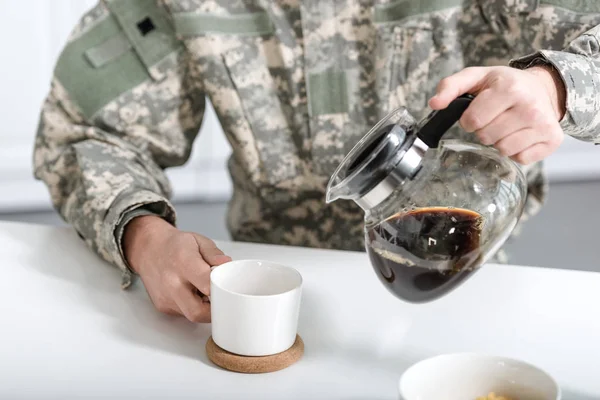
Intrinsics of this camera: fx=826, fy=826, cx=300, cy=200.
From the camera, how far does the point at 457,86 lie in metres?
0.71

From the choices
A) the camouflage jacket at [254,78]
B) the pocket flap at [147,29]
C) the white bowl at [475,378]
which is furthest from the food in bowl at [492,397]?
the pocket flap at [147,29]

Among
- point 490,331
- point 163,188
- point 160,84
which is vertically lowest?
point 490,331

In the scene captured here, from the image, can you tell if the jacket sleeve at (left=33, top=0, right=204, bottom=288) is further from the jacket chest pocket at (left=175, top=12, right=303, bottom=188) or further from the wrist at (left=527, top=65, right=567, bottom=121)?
the wrist at (left=527, top=65, right=567, bottom=121)

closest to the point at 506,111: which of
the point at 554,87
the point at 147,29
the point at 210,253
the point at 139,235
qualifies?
the point at 554,87

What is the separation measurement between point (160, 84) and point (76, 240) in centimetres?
25

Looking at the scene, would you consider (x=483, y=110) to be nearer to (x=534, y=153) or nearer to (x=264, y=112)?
(x=534, y=153)

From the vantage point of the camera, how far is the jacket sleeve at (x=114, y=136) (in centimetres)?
108

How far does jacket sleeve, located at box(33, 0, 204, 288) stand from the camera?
42.6 inches

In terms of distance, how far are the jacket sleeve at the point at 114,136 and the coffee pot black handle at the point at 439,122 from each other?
1.59 ft

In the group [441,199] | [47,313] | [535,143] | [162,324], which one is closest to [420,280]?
[441,199]

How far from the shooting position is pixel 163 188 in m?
1.17

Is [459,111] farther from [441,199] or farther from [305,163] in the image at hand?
[305,163]

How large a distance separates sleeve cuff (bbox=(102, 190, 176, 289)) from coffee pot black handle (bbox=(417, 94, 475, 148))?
1.40 feet

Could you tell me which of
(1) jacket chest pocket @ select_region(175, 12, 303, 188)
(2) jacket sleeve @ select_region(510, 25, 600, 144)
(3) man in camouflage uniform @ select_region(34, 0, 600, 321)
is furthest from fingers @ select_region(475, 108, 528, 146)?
(1) jacket chest pocket @ select_region(175, 12, 303, 188)
